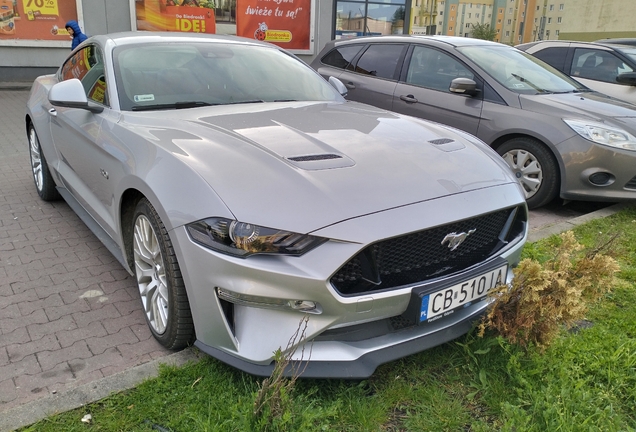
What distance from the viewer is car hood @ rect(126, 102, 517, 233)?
83.7 inches

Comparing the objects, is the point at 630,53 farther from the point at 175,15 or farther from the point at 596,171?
the point at 175,15

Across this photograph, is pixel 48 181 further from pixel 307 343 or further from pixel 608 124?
pixel 608 124

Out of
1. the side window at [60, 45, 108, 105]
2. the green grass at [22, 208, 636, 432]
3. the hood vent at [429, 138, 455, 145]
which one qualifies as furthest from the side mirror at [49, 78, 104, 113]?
the hood vent at [429, 138, 455, 145]

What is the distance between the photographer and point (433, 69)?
574 centimetres

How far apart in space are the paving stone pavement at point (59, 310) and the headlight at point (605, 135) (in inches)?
154

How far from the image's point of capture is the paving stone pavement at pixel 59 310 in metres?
2.50

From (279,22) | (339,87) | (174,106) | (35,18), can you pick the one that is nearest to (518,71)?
(339,87)

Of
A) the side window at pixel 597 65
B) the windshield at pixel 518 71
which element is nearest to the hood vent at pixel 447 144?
the windshield at pixel 518 71

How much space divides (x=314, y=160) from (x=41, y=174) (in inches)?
A: 136

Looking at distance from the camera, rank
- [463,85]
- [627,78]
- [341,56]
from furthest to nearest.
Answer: [627,78], [341,56], [463,85]

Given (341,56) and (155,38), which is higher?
(155,38)

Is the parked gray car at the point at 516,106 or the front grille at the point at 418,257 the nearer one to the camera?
the front grille at the point at 418,257

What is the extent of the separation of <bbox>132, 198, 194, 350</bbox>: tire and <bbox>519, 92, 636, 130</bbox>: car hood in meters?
3.83

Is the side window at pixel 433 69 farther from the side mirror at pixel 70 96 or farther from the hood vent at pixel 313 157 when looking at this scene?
the side mirror at pixel 70 96
